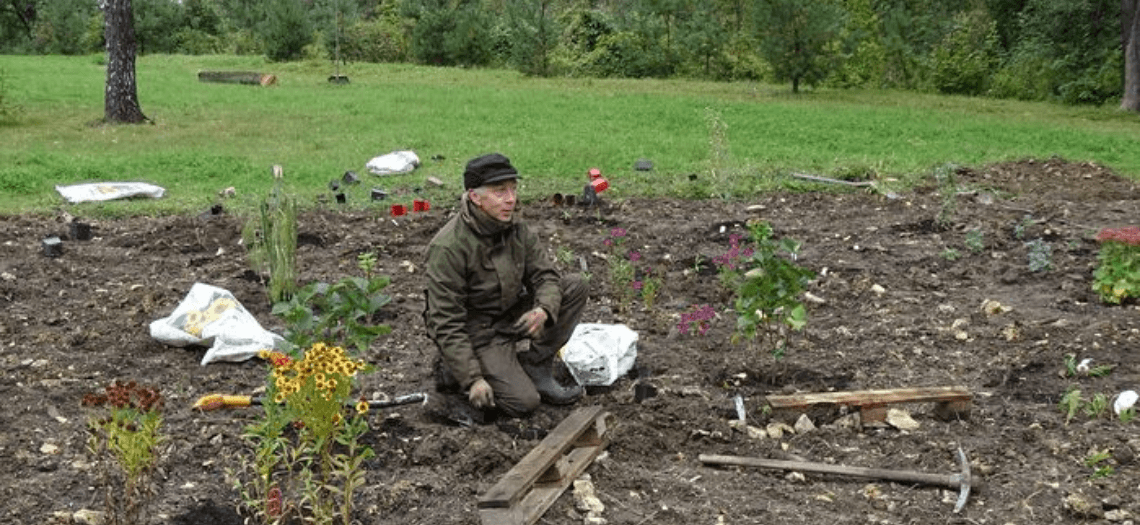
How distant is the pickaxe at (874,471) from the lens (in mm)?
4215

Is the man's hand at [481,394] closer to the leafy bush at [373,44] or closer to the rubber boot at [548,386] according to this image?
the rubber boot at [548,386]

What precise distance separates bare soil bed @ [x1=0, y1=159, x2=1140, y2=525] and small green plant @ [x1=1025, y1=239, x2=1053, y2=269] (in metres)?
0.05

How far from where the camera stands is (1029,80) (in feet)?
72.5

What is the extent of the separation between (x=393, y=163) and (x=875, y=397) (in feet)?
23.5

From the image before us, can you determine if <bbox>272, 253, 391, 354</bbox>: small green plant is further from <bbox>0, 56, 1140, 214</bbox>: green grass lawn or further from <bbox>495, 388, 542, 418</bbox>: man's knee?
<bbox>0, 56, 1140, 214</bbox>: green grass lawn

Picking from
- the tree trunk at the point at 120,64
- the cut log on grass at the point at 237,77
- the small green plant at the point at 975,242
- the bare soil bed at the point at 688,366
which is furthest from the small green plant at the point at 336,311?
the cut log on grass at the point at 237,77

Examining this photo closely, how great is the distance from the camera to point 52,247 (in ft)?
25.0

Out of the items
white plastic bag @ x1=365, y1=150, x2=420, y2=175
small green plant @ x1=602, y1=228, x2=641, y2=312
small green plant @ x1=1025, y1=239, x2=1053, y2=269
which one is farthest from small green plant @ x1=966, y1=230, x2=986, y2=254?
white plastic bag @ x1=365, y1=150, x2=420, y2=175

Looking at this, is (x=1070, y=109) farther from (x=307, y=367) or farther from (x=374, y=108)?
(x=307, y=367)

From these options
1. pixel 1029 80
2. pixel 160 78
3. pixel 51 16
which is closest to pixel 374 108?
pixel 160 78

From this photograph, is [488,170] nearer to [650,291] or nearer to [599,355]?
[599,355]

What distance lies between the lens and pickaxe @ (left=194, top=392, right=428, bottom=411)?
4.91 meters

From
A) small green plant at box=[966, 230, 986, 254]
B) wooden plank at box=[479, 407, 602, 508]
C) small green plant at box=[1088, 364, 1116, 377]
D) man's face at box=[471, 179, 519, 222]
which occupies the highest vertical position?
man's face at box=[471, 179, 519, 222]

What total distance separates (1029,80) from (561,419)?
19410 millimetres
